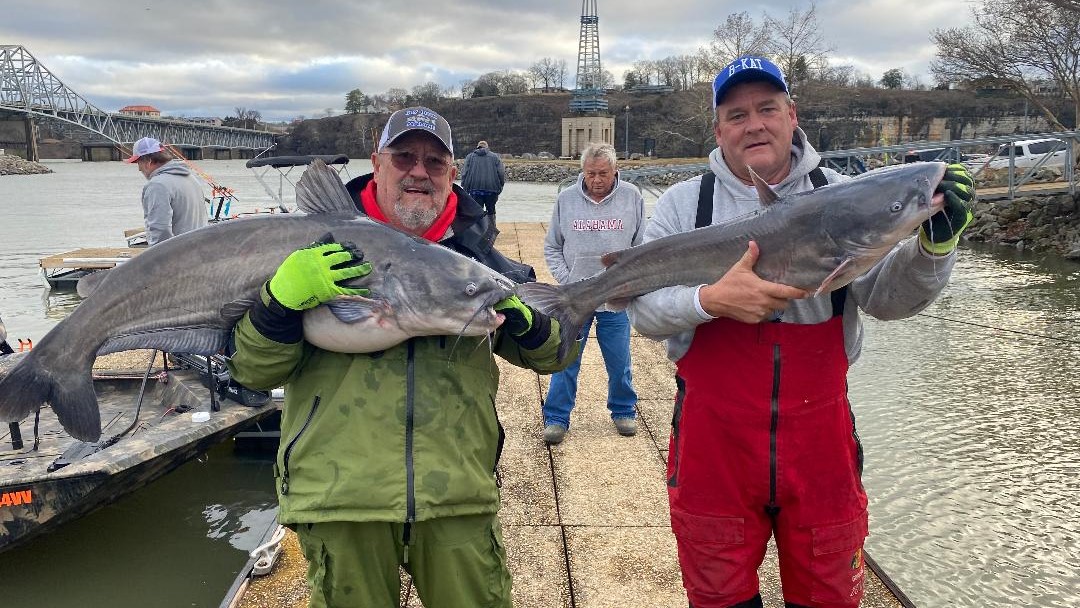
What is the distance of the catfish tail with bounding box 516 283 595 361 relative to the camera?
8.66 feet

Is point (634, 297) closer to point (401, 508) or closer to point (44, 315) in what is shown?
point (401, 508)

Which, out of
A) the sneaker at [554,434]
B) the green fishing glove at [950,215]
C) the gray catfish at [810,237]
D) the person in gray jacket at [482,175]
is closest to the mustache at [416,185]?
the gray catfish at [810,237]

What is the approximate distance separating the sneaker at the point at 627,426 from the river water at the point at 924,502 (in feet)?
5.93

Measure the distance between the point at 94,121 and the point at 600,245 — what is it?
141520 millimetres

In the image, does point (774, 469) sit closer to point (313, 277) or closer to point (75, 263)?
point (313, 277)

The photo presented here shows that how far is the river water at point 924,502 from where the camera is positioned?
14.9 ft

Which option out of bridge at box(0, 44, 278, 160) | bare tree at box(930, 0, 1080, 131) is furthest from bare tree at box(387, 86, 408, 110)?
bare tree at box(930, 0, 1080, 131)

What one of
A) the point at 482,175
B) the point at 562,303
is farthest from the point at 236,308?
the point at 482,175

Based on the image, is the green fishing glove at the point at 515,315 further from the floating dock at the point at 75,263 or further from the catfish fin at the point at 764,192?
the floating dock at the point at 75,263

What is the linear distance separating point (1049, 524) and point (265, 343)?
5600 millimetres

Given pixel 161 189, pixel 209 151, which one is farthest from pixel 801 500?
pixel 209 151

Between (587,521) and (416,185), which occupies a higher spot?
(416,185)

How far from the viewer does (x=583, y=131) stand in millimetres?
88688

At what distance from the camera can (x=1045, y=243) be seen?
59.4 ft
